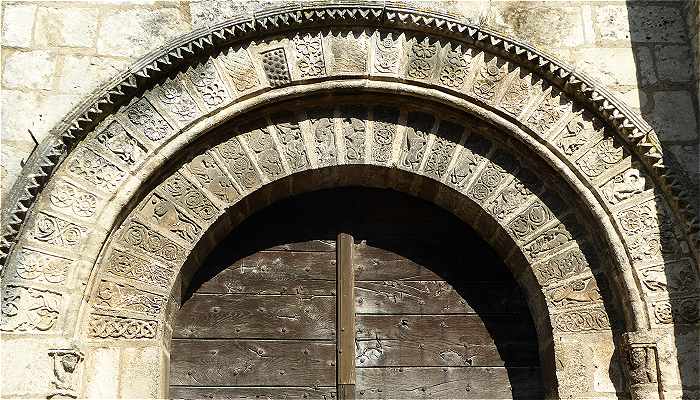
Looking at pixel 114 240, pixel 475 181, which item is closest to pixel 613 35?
pixel 475 181

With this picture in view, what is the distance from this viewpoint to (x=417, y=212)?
5652 mm

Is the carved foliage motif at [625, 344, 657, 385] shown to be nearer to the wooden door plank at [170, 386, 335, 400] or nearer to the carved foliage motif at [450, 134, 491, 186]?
the carved foliage motif at [450, 134, 491, 186]

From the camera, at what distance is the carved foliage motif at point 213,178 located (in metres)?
5.10

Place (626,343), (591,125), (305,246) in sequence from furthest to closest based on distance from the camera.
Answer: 1. (305,246)
2. (591,125)
3. (626,343)

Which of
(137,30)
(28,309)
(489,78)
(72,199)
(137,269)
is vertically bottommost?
(28,309)

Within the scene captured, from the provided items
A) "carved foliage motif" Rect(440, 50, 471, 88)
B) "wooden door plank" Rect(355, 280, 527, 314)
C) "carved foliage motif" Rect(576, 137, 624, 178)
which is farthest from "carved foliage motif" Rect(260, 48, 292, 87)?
"carved foliage motif" Rect(576, 137, 624, 178)

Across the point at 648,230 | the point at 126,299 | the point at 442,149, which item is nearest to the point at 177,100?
the point at 126,299

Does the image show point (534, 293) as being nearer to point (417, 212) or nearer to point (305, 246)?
point (417, 212)

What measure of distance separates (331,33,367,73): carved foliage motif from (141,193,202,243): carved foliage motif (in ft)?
3.85

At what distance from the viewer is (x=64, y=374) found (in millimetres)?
4582

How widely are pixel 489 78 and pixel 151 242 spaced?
206 cm

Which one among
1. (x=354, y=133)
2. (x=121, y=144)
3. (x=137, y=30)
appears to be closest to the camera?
(x=121, y=144)

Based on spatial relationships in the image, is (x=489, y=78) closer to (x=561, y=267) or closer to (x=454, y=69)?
(x=454, y=69)

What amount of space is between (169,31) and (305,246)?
4.78ft
